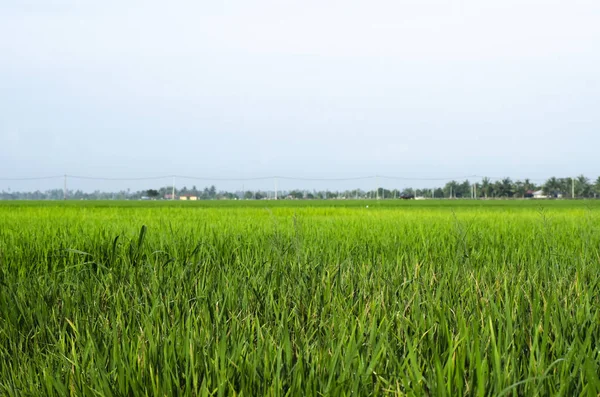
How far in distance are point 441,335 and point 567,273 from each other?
1.08 meters

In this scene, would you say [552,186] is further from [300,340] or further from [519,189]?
[300,340]

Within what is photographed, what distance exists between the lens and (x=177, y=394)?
856 mm

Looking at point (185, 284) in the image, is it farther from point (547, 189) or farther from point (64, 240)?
point (547, 189)

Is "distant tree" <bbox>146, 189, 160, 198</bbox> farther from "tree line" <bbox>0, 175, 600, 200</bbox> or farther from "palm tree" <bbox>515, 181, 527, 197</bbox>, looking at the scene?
"palm tree" <bbox>515, 181, 527, 197</bbox>

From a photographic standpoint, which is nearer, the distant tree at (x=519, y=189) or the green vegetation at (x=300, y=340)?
the green vegetation at (x=300, y=340)

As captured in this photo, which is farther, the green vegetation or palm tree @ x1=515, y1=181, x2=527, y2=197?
palm tree @ x1=515, y1=181, x2=527, y2=197

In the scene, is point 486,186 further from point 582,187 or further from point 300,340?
point 300,340

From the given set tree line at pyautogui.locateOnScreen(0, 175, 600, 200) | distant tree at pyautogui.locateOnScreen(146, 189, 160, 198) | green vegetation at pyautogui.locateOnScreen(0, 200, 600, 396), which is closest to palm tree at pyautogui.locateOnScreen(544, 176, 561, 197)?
tree line at pyautogui.locateOnScreen(0, 175, 600, 200)

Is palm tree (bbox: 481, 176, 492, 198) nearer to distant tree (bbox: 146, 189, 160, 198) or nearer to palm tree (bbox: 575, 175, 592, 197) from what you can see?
palm tree (bbox: 575, 175, 592, 197)

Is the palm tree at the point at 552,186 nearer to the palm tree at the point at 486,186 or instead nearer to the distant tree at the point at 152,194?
the palm tree at the point at 486,186

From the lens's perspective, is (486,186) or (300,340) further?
(486,186)

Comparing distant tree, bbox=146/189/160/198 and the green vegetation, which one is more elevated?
distant tree, bbox=146/189/160/198

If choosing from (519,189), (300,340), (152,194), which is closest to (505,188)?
(519,189)

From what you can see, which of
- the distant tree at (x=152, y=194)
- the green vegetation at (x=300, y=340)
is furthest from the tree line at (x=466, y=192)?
the green vegetation at (x=300, y=340)
